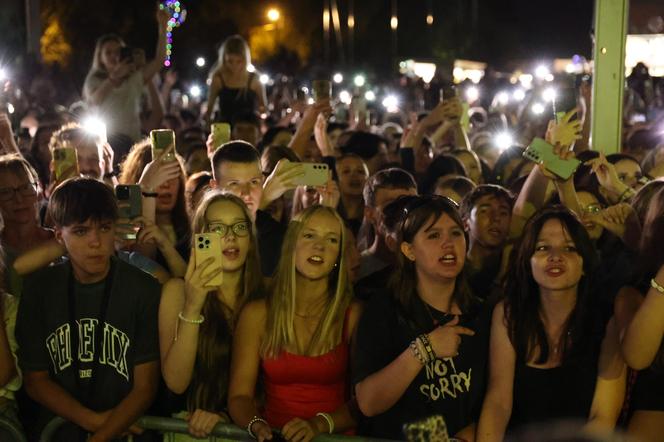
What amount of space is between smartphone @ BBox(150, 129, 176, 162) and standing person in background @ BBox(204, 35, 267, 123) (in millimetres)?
4213

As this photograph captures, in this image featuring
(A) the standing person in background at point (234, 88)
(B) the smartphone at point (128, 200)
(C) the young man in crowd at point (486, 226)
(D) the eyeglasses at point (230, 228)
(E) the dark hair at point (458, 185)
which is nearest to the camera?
(D) the eyeglasses at point (230, 228)

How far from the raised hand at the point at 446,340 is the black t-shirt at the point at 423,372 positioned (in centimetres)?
20

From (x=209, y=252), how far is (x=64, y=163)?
7.71 feet

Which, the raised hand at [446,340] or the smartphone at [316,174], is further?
the smartphone at [316,174]

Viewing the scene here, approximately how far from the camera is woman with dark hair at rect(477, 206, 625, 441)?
4160 millimetres

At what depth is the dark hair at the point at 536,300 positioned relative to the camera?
167 inches

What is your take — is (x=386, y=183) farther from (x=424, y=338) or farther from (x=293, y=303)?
(x=424, y=338)

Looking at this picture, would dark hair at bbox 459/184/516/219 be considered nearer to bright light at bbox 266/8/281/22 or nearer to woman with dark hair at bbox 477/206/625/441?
woman with dark hair at bbox 477/206/625/441

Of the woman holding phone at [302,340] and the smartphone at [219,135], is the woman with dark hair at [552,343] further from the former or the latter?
the smartphone at [219,135]

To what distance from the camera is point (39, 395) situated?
174 inches

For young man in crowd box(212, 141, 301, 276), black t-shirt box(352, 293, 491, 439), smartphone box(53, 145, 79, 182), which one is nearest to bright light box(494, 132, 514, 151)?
young man in crowd box(212, 141, 301, 276)

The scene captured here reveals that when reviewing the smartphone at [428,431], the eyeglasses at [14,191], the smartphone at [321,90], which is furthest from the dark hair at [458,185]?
the smartphone at [428,431]

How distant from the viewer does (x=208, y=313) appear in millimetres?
4645

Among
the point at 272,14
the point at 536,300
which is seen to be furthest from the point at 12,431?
the point at 272,14
